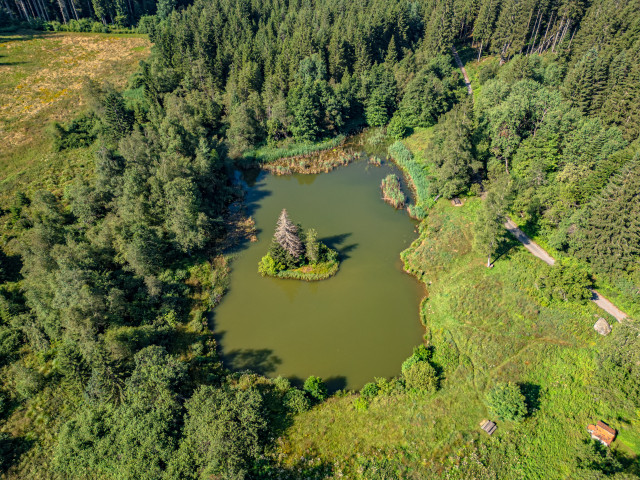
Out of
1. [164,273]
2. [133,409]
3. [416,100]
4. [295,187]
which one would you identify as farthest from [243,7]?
[133,409]

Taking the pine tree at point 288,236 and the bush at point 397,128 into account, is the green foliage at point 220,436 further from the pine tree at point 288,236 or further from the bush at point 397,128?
the bush at point 397,128

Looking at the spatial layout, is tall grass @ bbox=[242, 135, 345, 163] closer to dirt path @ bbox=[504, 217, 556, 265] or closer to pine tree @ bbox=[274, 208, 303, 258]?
pine tree @ bbox=[274, 208, 303, 258]

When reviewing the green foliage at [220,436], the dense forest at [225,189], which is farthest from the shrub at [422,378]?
the green foliage at [220,436]

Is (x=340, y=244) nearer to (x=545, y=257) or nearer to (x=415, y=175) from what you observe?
(x=415, y=175)

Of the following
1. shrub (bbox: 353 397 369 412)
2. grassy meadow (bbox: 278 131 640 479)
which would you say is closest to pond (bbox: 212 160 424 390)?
shrub (bbox: 353 397 369 412)

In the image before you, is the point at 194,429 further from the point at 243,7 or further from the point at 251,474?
the point at 243,7
